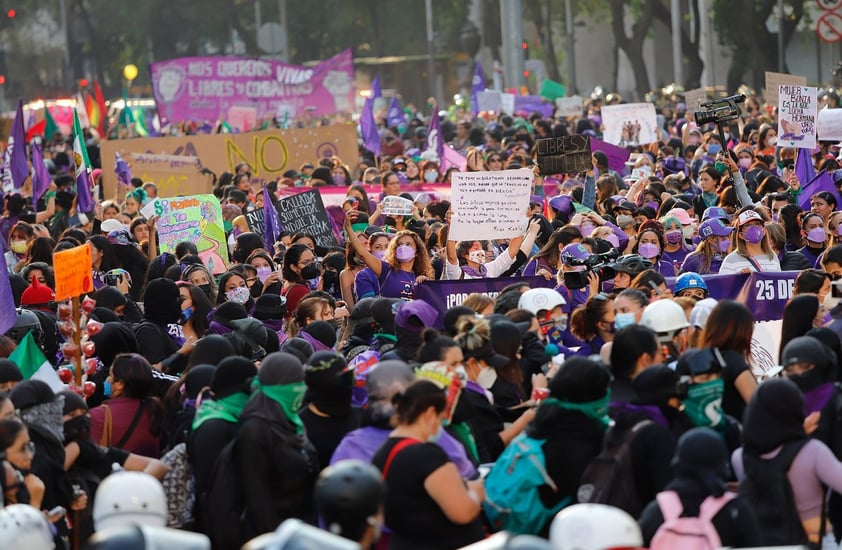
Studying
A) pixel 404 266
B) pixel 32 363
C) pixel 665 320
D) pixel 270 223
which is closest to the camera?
pixel 665 320

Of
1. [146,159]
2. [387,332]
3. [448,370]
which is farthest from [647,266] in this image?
[146,159]

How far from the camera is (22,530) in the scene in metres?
4.79

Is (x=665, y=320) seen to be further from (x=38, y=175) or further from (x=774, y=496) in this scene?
(x=38, y=175)

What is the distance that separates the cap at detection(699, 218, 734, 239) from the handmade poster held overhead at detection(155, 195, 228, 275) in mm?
4476

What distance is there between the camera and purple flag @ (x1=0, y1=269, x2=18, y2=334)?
376 inches

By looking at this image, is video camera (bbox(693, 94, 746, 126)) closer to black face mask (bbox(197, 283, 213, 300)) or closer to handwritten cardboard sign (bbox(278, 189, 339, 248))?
handwritten cardboard sign (bbox(278, 189, 339, 248))

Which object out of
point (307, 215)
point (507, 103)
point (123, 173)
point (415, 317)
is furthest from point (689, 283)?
point (507, 103)

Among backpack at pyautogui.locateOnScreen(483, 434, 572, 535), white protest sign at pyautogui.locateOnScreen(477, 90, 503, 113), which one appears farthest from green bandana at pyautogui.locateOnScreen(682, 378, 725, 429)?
white protest sign at pyautogui.locateOnScreen(477, 90, 503, 113)

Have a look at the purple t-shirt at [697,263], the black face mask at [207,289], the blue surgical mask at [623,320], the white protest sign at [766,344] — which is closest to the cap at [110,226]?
the black face mask at [207,289]

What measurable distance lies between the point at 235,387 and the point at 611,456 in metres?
1.57

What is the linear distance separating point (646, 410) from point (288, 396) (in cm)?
138

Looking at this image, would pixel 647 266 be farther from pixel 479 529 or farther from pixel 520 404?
pixel 479 529

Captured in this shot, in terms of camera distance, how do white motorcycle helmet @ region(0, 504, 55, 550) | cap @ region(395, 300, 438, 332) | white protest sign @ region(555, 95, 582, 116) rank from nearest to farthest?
white motorcycle helmet @ region(0, 504, 55, 550), cap @ region(395, 300, 438, 332), white protest sign @ region(555, 95, 582, 116)

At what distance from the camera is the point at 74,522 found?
6656 millimetres
